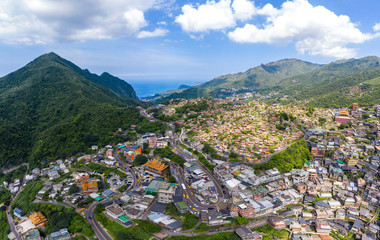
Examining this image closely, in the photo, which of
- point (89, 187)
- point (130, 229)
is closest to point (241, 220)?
point (130, 229)

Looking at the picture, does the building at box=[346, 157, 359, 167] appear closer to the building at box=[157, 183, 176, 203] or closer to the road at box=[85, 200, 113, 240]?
the building at box=[157, 183, 176, 203]

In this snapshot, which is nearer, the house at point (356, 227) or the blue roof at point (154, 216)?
the blue roof at point (154, 216)

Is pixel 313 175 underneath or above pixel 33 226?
underneath

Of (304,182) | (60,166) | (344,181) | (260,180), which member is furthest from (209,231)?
(60,166)

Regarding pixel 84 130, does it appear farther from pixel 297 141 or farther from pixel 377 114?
pixel 377 114

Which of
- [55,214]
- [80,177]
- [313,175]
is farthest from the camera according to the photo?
[313,175]

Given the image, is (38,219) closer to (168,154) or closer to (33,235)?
(33,235)

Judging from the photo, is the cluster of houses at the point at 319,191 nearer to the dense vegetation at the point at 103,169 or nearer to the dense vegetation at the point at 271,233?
the dense vegetation at the point at 271,233

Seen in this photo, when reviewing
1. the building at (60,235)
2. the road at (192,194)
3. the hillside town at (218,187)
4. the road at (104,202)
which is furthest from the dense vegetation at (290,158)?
the building at (60,235)
